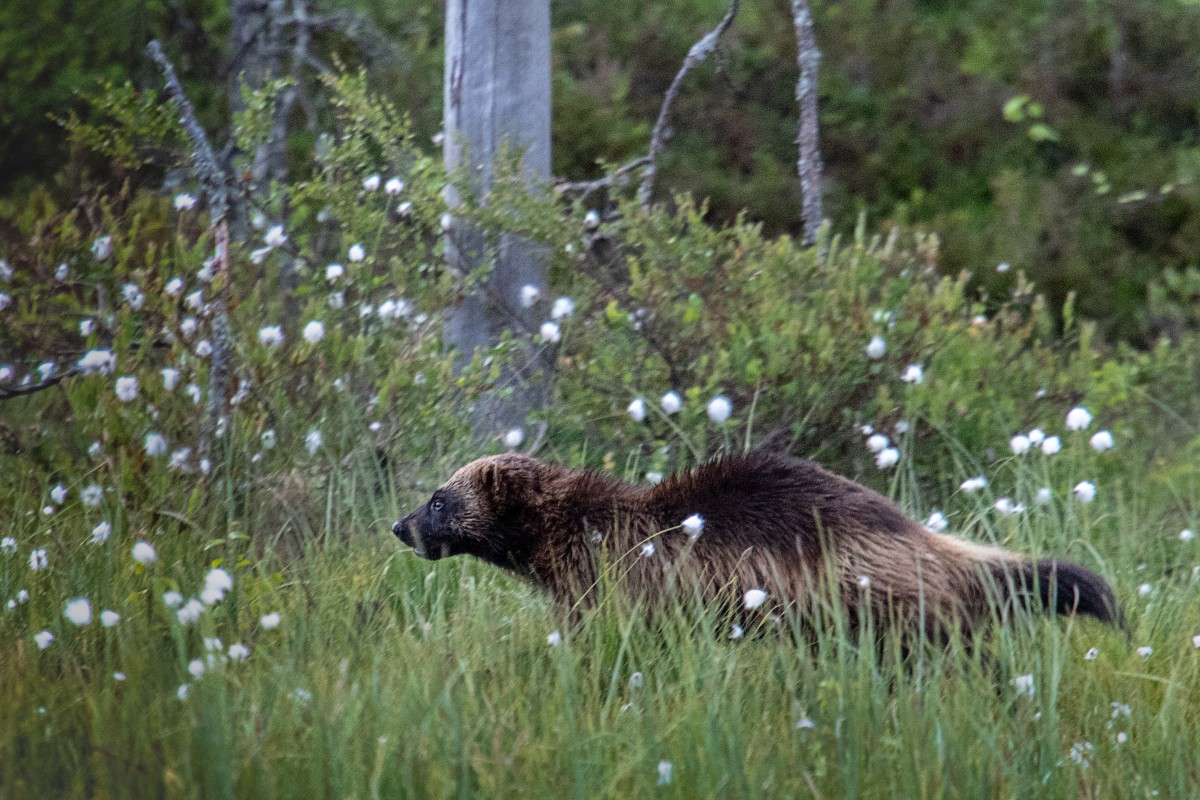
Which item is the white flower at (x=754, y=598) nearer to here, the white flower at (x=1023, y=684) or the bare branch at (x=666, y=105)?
the white flower at (x=1023, y=684)

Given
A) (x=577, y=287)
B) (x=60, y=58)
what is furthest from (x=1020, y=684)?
(x=60, y=58)

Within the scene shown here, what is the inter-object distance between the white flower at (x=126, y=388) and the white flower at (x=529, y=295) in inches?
63.7

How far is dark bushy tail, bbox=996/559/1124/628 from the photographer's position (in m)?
3.38

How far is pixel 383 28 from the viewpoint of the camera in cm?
902

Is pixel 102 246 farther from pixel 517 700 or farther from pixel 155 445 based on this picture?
pixel 517 700

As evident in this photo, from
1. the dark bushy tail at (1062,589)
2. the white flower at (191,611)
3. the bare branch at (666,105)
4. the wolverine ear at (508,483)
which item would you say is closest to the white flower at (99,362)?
the wolverine ear at (508,483)

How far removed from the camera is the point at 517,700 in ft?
9.78

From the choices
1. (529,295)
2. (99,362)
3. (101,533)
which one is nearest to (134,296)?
(99,362)

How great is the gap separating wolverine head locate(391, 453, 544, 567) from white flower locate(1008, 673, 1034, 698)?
5.07 ft

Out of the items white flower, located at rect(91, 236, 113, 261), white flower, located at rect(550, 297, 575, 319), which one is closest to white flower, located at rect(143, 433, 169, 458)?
white flower, located at rect(91, 236, 113, 261)

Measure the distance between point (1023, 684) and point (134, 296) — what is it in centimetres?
318

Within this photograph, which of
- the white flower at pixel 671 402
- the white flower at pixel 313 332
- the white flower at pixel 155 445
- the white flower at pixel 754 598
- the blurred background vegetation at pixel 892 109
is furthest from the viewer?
the blurred background vegetation at pixel 892 109

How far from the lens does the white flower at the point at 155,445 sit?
4.18m

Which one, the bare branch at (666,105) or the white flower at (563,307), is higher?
the bare branch at (666,105)
